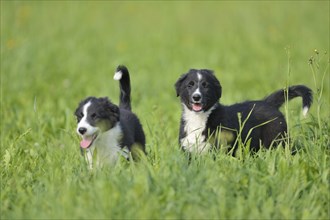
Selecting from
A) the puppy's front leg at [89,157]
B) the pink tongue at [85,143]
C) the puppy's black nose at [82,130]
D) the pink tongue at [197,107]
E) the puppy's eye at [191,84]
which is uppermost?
the puppy's eye at [191,84]

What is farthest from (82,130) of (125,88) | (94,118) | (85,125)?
(125,88)

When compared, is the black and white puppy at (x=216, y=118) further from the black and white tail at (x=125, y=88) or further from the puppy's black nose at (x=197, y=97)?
the black and white tail at (x=125, y=88)

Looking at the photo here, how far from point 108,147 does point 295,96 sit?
204 centimetres

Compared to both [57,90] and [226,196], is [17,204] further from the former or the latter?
[57,90]

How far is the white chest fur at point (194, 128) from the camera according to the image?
281 inches

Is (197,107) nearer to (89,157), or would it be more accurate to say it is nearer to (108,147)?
(108,147)

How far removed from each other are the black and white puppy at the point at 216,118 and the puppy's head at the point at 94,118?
734mm

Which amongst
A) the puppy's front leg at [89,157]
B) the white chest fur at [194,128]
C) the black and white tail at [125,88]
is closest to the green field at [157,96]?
the puppy's front leg at [89,157]

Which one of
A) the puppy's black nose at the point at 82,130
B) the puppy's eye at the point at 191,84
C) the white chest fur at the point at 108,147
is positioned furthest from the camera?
the puppy's eye at the point at 191,84

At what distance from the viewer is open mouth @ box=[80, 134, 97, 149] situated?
22.1ft

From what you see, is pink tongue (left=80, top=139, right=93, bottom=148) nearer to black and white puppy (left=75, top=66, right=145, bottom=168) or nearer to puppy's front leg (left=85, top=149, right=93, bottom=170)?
black and white puppy (left=75, top=66, right=145, bottom=168)

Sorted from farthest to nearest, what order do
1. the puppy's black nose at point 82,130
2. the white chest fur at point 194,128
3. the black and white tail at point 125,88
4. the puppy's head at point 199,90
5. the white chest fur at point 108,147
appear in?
the black and white tail at point 125,88 < the puppy's head at point 199,90 < the white chest fur at point 194,128 < the white chest fur at point 108,147 < the puppy's black nose at point 82,130

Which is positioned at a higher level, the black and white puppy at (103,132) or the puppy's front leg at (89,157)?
the black and white puppy at (103,132)

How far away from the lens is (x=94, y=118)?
6.89 metres
